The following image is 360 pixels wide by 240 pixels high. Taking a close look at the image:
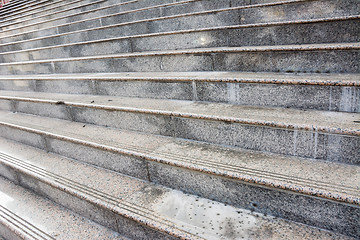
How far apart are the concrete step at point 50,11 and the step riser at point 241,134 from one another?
3.51m

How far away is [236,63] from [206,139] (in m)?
0.84

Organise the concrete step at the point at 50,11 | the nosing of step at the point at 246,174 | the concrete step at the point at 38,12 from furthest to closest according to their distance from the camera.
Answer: the concrete step at the point at 38,12 → the concrete step at the point at 50,11 → the nosing of step at the point at 246,174

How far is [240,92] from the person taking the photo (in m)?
1.96

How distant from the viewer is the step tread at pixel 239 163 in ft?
4.08

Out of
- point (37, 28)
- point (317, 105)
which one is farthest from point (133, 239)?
point (37, 28)

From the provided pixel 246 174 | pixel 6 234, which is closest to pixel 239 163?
pixel 246 174

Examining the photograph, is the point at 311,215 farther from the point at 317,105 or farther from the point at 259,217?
the point at 317,105

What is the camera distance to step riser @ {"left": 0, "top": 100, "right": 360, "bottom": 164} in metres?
1.42

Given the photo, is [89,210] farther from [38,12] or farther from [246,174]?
[38,12]

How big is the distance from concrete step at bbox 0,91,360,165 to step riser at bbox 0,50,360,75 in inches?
17.8

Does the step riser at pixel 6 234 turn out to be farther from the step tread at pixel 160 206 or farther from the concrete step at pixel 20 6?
the concrete step at pixel 20 6

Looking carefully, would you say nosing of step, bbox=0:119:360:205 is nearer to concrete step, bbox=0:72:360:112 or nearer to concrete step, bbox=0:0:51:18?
concrete step, bbox=0:72:360:112

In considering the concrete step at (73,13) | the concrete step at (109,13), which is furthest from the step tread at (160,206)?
the concrete step at (73,13)

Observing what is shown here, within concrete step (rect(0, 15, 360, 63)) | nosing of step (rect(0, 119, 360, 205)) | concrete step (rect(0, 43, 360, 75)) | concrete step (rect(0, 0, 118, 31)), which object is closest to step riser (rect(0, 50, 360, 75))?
concrete step (rect(0, 43, 360, 75))
